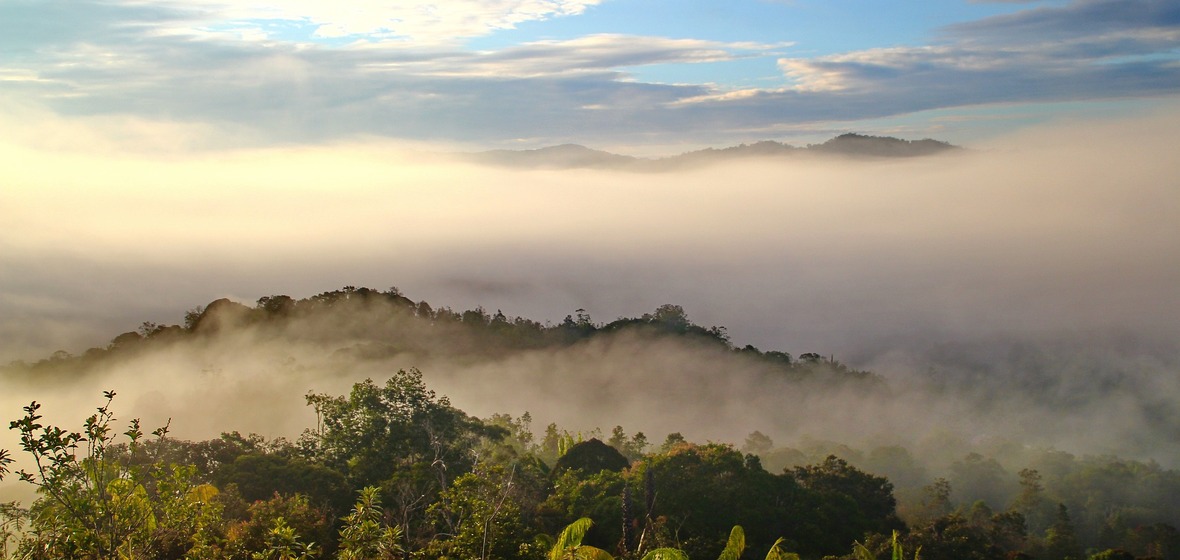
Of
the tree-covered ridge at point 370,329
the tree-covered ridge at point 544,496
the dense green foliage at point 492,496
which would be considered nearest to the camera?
the dense green foliage at point 492,496

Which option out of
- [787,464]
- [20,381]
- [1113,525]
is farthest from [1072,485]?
[20,381]

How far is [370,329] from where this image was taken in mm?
80438

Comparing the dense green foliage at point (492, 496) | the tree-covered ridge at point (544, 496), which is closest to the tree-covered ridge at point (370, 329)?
the dense green foliage at point (492, 496)

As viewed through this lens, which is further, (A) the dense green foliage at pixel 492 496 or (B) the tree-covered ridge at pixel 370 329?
(B) the tree-covered ridge at pixel 370 329

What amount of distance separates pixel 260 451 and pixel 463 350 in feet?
156

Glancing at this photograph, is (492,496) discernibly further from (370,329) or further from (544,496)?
(370,329)

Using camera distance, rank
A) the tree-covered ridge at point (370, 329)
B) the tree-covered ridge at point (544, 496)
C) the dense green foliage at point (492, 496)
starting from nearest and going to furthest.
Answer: the dense green foliage at point (492, 496) < the tree-covered ridge at point (544, 496) < the tree-covered ridge at point (370, 329)

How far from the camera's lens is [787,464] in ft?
220

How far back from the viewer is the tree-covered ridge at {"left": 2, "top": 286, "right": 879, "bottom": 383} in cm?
7519

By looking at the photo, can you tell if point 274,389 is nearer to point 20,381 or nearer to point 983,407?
point 20,381

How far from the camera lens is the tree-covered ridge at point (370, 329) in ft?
247

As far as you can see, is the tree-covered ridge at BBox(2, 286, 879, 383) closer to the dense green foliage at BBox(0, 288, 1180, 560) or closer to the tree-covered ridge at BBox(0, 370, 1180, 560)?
the dense green foliage at BBox(0, 288, 1180, 560)

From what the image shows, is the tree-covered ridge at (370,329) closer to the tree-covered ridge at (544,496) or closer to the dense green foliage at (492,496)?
the dense green foliage at (492,496)

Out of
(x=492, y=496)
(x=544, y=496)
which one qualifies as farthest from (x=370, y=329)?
(x=492, y=496)
